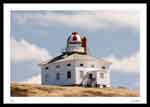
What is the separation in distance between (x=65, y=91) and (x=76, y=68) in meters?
0.19

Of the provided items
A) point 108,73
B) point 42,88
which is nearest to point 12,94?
point 42,88

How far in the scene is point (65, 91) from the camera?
701 cm

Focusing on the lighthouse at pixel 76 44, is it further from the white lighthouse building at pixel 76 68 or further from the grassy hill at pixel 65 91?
the grassy hill at pixel 65 91

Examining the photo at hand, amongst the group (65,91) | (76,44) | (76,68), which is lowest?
(65,91)

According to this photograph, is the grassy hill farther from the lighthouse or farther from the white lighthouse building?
the lighthouse

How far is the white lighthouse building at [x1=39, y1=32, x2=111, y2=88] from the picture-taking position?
7023 mm

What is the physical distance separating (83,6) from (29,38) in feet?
1.46

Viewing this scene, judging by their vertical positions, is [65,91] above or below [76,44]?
below

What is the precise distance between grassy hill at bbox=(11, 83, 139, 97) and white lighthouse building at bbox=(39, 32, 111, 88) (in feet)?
0.14

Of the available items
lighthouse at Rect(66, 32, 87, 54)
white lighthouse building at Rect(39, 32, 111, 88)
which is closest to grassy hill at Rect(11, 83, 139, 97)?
white lighthouse building at Rect(39, 32, 111, 88)

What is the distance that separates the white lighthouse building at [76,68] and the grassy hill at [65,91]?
0.04m

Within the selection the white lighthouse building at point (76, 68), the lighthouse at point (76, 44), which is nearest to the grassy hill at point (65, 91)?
the white lighthouse building at point (76, 68)

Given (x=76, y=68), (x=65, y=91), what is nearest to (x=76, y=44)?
(x=76, y=68)

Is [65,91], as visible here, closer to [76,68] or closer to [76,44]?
[76,68]
